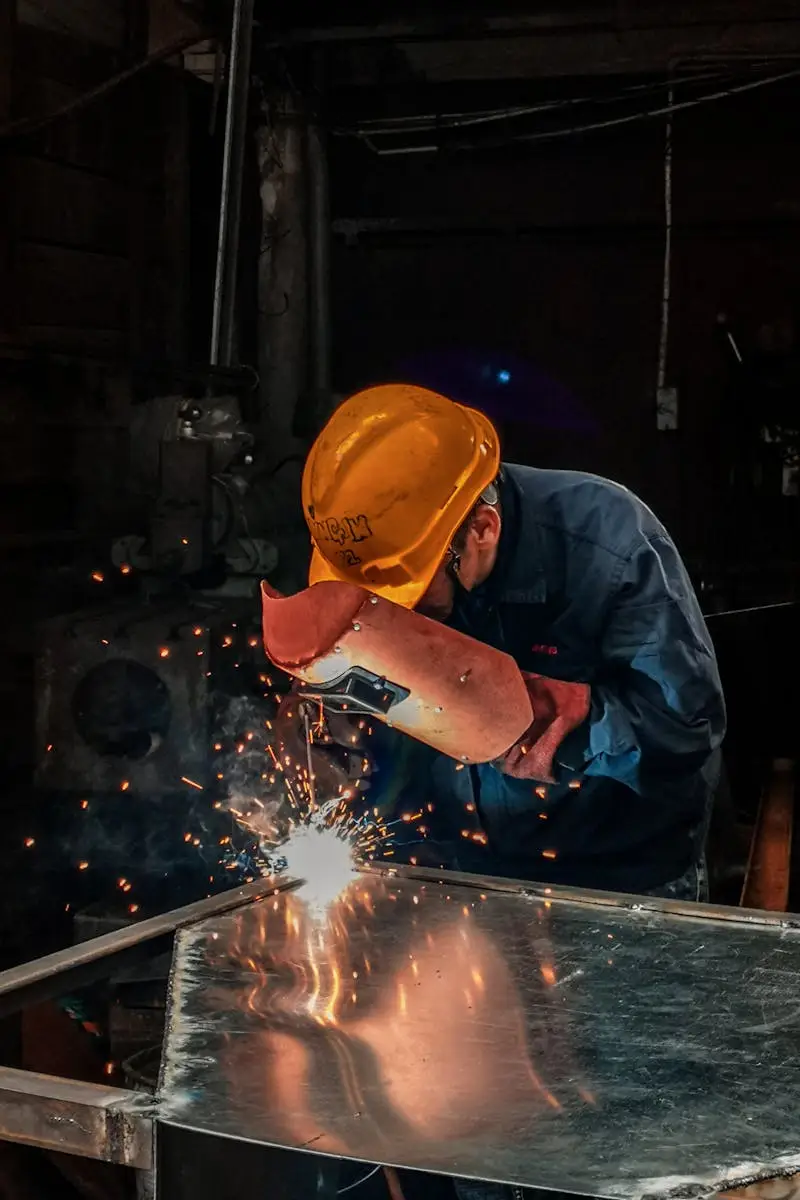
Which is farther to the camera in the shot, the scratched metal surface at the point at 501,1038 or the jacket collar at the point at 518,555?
the jacket collar at the point at 518,555

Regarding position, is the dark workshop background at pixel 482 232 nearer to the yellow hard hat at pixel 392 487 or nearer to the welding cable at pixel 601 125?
the welding cable at pixel 601 125

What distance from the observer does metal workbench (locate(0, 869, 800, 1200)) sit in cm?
126

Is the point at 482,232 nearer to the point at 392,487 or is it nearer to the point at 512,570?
the point at 512,570

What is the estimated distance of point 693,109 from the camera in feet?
14.0

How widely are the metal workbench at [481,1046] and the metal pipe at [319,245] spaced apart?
2.58m

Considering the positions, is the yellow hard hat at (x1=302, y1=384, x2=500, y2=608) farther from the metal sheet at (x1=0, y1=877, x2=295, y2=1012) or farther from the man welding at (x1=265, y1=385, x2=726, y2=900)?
the metal sheet at (x1=0, y1=877, x2=295, y2=1012)

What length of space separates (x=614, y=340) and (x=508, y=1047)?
→ 3.28m

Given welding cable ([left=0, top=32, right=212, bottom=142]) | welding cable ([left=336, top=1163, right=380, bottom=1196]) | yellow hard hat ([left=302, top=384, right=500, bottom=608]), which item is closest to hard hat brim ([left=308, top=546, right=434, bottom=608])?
A: yellow hard hat ([left=302, top=384, right=500, bottom=608])

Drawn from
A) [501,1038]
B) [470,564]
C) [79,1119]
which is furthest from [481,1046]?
[470,564]

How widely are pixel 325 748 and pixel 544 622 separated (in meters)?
0.48

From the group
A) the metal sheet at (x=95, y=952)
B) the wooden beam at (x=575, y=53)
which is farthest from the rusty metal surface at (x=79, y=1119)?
the wooden beam at (x=575, y=53)

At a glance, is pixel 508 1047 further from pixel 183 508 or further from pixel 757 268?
pixel 757 268

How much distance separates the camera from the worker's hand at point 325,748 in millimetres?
2420

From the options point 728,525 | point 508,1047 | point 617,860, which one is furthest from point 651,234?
point 508,1047
